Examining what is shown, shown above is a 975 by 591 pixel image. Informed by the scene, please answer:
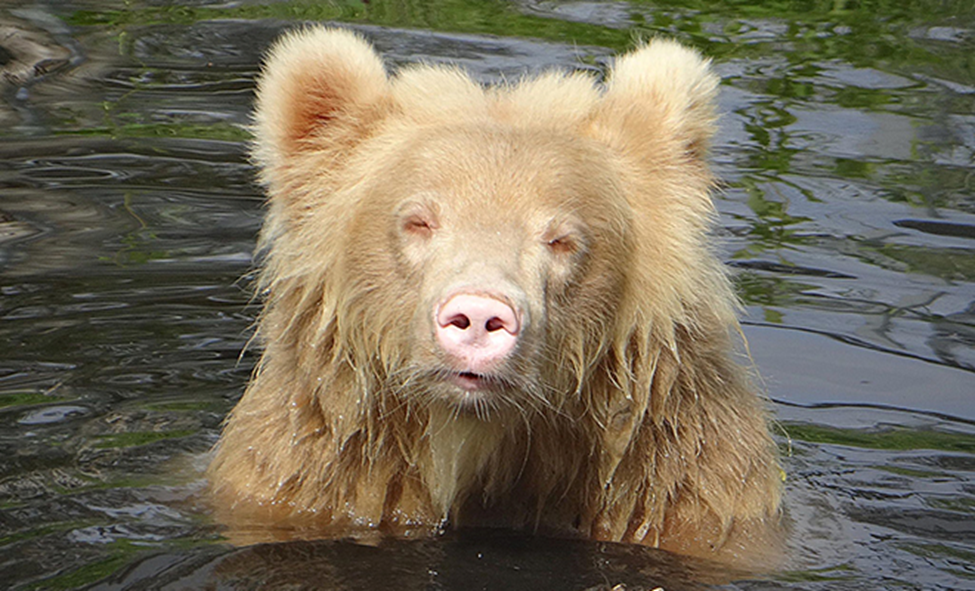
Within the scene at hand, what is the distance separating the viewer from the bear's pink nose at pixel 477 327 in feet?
15.9

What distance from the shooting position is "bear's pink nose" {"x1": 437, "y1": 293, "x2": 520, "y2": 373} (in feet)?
15.9

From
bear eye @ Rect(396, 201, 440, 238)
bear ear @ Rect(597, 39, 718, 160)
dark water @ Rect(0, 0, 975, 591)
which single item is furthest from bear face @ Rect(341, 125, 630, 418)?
dark water @ Rect(0, 0, 975, 591)

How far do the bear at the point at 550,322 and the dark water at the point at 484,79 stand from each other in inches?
9.6

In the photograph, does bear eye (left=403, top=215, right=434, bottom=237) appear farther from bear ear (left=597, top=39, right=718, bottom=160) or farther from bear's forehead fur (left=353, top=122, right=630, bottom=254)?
bear ear (left=597, top=39, right=718, bottom=160)

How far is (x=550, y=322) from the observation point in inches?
219

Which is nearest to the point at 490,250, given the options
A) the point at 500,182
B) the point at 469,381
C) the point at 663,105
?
the point at 500,182

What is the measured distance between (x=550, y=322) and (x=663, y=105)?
3.53ft

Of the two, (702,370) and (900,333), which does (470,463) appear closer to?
(702,370)

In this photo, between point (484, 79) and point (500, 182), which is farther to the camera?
point (484, 79)

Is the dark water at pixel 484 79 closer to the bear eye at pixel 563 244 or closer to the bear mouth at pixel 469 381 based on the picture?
the bear mouth at pixel 469 381

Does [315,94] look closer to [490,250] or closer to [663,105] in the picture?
[490,250]

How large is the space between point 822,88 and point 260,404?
7.37 metres

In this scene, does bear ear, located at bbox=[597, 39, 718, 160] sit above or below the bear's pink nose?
above

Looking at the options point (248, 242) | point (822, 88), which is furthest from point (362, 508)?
point (822, 88)
